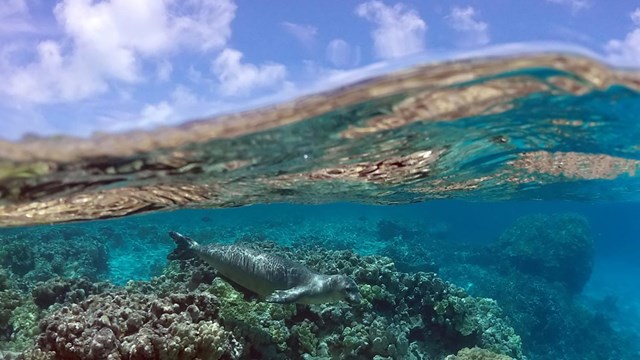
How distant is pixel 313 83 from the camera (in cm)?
730

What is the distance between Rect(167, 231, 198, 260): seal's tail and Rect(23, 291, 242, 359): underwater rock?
312 centimetres

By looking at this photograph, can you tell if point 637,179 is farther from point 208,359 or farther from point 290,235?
point 208,359

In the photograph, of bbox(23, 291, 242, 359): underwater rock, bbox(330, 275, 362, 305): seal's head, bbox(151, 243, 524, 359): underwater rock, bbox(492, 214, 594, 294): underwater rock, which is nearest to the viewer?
bbox(23, 291, 242, 359): underwater rock

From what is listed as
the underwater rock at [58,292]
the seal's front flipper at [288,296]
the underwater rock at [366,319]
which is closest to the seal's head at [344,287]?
the seal's front flipper at [288,296]

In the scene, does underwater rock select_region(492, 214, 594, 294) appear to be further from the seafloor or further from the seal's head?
the seal's head

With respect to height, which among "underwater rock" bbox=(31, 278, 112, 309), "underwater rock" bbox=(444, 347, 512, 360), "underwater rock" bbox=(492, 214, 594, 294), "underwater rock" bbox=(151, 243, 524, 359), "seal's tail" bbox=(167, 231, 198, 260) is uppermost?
"seal's tail" bbox=(167, 231, 198, 260)

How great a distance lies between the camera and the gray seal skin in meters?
8.49

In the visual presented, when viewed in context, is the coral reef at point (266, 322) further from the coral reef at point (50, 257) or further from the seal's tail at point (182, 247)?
the coral reef at point (50, 257)

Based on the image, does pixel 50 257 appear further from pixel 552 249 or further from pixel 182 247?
pixel 552 249

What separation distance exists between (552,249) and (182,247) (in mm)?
28479

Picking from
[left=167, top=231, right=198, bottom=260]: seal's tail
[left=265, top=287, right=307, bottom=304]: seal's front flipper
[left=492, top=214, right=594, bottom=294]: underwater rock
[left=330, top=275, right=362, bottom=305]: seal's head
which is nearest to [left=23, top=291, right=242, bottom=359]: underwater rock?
[left=265, top=287, right=307, bottom=304]: seal's front flipper

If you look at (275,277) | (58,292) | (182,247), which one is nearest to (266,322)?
(275,277)

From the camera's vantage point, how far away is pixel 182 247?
11.5m

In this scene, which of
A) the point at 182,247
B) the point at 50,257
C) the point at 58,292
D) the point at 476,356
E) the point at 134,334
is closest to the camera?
the point at 134,334
